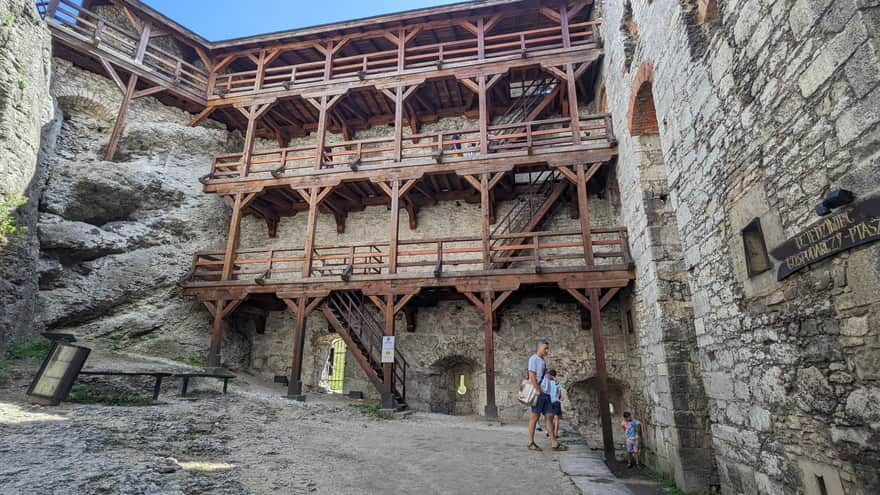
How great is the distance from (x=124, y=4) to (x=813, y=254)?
59.0 feet

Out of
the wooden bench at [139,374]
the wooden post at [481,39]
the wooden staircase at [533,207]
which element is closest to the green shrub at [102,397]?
the wooden bench at [139,374]

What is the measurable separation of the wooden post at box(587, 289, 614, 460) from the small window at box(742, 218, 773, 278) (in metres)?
5.62

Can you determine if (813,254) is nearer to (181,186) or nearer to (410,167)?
(410,167)

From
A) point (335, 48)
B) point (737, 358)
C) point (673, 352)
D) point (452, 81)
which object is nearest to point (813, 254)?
point (737, 358)

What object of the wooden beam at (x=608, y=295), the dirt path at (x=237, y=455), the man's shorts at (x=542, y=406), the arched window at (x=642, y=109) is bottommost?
the dirt path at (x=237, y=455)

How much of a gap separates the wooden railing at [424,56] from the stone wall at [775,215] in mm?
6553

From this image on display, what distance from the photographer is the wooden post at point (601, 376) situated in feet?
28.3

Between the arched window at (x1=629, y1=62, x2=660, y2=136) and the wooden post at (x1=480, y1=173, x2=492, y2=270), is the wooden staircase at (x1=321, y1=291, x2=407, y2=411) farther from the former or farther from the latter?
the arched window at (x1=629, y1=62, x2=660, y2=136)

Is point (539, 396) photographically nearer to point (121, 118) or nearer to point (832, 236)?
point (832, 236)

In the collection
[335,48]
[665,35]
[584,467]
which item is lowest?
[584,467]

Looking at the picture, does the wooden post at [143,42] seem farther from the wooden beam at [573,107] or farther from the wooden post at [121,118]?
the wooden beam at [573,107]

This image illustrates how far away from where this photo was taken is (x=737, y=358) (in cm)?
422

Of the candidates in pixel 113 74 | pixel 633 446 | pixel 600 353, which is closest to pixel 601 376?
pixel 600 353

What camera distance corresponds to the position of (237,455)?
4684mm
